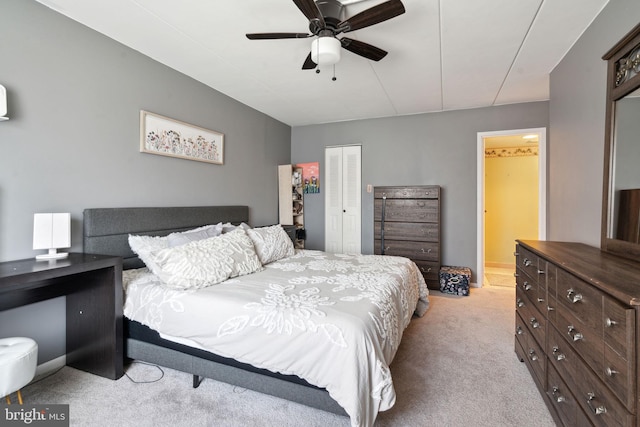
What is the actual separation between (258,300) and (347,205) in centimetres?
326

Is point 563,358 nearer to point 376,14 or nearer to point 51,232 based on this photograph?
point 376,14

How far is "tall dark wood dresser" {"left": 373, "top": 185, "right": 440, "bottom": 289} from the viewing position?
3957 mm

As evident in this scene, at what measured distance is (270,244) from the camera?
2885 millimetres

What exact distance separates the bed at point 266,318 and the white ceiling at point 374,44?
1.47 m

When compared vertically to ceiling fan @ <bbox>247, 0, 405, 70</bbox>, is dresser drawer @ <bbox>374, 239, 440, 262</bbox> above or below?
below

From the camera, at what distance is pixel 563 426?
4.61 feet

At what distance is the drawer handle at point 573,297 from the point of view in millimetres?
1228

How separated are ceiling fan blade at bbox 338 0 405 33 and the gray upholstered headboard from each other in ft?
7.27

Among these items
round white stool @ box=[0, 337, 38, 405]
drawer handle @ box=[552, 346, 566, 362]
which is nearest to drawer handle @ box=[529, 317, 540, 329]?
drawer handle @ box=[552, 346, 566, 362]

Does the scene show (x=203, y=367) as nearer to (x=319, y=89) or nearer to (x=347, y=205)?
(x=319, y=89)

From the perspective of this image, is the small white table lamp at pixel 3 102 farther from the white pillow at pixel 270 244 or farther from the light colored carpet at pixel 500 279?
the light colored carpet at pixel 500 279

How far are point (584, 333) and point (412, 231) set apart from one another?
2906mm

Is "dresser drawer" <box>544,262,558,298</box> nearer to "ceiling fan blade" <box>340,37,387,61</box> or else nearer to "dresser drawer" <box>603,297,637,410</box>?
"dresser drawer" <box>603,297,637,410</box>

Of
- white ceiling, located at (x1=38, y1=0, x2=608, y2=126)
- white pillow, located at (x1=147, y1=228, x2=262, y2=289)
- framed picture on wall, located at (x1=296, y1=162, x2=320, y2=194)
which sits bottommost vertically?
white pillow, located at (x1=147, y1=228, x2=262, y2=289)
